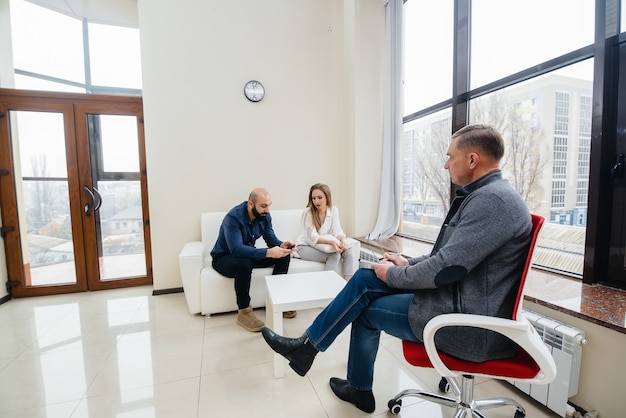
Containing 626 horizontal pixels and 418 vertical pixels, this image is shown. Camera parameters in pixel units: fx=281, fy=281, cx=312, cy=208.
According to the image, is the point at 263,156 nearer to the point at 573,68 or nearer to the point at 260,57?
the point at 260,57

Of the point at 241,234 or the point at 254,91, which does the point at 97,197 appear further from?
the point at 254,91

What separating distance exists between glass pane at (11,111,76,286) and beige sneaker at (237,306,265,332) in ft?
7.10

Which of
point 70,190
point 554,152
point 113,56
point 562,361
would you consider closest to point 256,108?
point 113,56

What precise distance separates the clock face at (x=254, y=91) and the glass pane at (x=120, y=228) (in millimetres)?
1595

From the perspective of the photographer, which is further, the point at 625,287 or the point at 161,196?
the point at 161,196

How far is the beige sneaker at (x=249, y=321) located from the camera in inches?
89.3

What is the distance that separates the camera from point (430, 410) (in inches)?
57.1

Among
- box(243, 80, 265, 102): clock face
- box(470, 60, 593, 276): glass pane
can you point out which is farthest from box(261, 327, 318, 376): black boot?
box(243, 80, 265, 102): clock face

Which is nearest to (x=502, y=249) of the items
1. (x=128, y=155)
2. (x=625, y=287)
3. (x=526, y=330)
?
(x=526, y=330)

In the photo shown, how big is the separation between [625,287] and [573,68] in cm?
133

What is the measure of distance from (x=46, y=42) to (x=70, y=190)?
1.83 m

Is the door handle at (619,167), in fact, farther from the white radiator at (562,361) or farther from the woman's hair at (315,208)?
the woman's hair at (315,208)

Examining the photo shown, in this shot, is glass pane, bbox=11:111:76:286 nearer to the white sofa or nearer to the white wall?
the white wall

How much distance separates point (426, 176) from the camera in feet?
9.88
